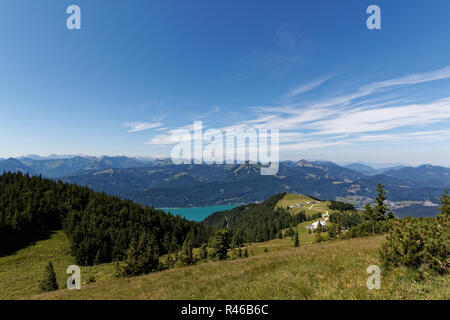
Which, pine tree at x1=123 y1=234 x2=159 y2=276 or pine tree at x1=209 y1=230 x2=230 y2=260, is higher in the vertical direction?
pine tree at x1=123 y1=234 x2=159 y2=276

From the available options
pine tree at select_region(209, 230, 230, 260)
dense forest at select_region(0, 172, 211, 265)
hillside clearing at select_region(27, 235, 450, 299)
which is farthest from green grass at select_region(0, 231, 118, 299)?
hillside clearing at select_region(27, 235, 450, 299)

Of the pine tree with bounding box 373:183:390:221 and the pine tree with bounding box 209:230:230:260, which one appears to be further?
the pine tree with bounding box 373:183:390:221

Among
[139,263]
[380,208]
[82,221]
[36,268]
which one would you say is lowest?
[36,268]

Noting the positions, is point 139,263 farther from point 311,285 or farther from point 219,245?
point 219,245

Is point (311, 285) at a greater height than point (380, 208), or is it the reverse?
point (311, 285)

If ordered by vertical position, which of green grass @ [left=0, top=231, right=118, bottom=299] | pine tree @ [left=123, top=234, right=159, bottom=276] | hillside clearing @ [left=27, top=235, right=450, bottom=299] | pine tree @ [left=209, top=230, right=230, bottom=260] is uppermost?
hillside clearing @ [left=27, top=235, right=450, bottom=299]

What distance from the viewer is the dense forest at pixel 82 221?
8562 cm

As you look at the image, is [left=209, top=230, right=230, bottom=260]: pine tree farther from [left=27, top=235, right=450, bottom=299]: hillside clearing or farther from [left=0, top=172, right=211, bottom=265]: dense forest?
[left=27, top=235, right=450, bottom=299]: hillside clearing

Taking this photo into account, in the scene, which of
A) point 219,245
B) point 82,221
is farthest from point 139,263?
point 82,221

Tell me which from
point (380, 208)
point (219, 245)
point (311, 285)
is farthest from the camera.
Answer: point (380, 208)

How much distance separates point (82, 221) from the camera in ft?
330

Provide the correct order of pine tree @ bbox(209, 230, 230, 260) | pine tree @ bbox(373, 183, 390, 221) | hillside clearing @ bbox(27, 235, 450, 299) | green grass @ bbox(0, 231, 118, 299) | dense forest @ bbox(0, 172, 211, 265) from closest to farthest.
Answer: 1. hillside clearing @ bbox(27, 235, 450, 299)
2. green grass @ bbox(0, 231, 118, 299)
3. pine tree @ bbox(209, 230, 230, 260)
4. pine tree @ bbox(373, 183, 390, 221)
5. dense forest @ bbox(0, 172, 211, 265)

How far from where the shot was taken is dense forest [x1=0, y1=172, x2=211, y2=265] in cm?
8562
